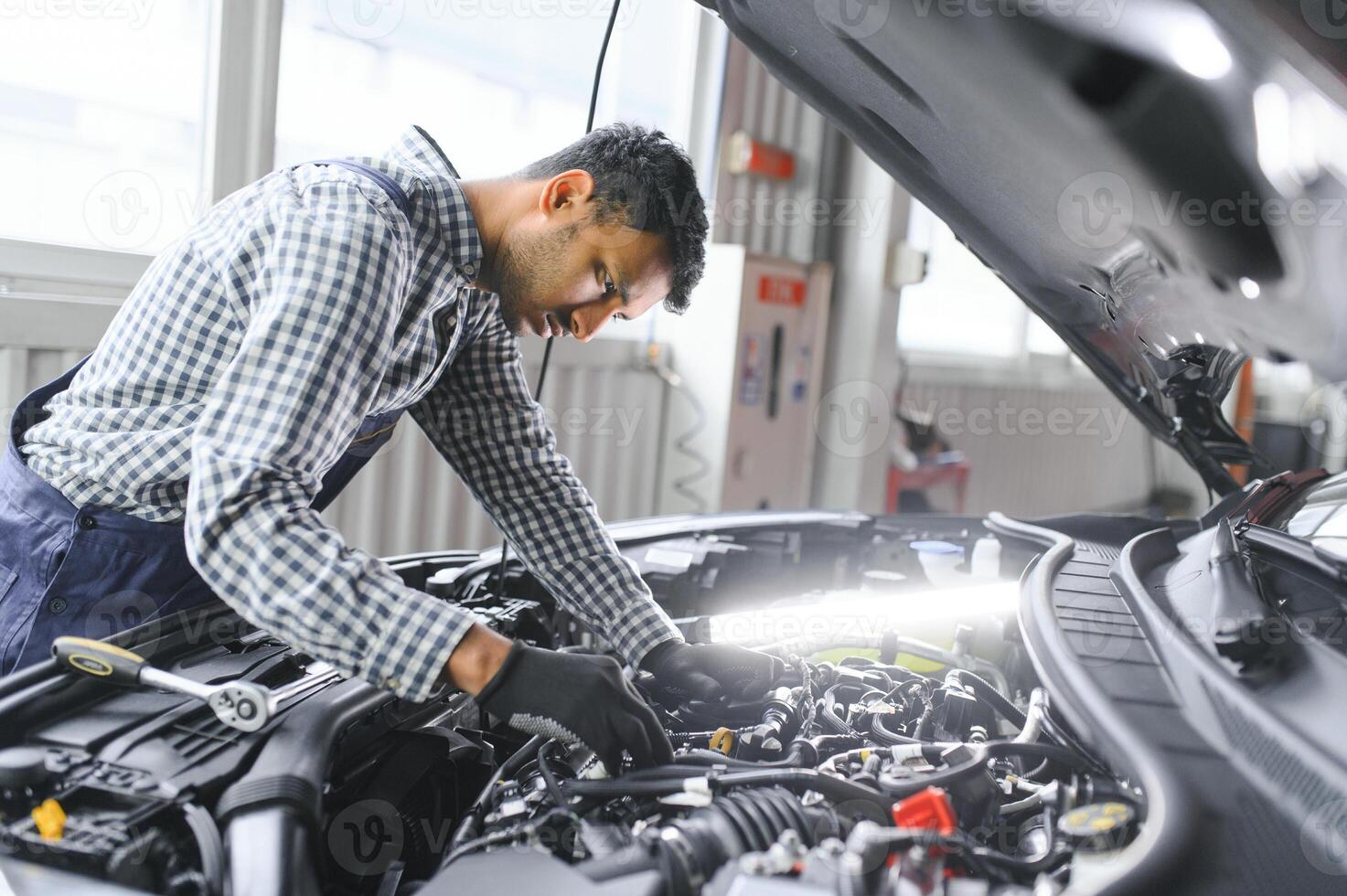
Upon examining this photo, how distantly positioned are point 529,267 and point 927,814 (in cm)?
93

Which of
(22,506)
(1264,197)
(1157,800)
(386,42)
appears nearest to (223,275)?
(22,506)

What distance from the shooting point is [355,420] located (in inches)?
48.3

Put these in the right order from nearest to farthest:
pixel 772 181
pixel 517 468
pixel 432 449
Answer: pixel 517 468
pixel 432 449
pixel 772 181

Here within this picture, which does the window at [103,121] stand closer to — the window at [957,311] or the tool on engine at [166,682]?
the tool on engine at [166,682]

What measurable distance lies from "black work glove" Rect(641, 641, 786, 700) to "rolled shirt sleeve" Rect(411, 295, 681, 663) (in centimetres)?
22

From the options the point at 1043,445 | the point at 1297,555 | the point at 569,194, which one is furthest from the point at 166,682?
the point at 1043,445

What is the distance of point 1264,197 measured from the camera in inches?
49.3

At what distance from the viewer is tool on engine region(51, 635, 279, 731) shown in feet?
3.52

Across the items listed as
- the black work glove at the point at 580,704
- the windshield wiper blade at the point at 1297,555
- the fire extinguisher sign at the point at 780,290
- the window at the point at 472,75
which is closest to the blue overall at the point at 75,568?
the black work glove at the point at 580,704

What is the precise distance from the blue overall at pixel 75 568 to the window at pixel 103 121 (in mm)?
1333

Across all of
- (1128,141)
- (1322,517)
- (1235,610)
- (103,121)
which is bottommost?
(1235,610)

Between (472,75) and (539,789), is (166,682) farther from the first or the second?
(472,75)

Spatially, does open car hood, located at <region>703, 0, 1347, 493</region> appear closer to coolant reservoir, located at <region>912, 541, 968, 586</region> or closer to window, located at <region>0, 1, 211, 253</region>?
coolant reservoir, located at <region>912, 541, 968, 586</region>

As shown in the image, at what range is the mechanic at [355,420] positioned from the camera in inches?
42.0
